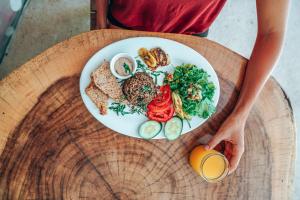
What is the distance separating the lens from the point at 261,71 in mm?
1499

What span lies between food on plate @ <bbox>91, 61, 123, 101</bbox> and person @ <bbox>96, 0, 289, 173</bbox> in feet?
0.94

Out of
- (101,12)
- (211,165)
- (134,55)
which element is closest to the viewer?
(211,165)

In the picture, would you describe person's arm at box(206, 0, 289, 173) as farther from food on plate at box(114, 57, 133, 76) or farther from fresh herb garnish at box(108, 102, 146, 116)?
food on plate at box(114, 57, 133, 76)

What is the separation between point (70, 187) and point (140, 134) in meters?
0.34

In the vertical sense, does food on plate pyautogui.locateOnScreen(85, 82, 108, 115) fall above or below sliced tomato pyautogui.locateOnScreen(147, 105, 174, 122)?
above

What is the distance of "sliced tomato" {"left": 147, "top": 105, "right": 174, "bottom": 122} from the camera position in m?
1.46

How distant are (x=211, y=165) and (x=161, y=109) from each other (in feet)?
0.97

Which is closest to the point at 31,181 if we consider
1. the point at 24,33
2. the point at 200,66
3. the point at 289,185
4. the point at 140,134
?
the point at 140,134

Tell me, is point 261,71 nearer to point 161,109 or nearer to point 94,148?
point 161,109

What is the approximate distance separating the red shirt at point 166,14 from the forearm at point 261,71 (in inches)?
10.6

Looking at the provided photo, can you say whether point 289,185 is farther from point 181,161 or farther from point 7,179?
point 7,179

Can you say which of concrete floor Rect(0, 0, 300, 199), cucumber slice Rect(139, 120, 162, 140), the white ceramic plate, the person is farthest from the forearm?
concrete floor Rect(0, 0, 300, 199)

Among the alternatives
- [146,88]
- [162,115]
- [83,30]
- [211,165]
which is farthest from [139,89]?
[83,30]

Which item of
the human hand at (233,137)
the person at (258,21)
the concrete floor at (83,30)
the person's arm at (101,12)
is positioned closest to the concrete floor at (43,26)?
the concrete floor at (83,30)
